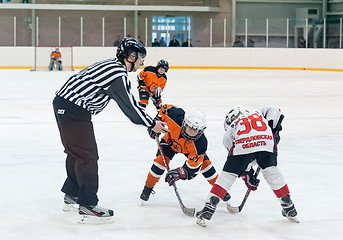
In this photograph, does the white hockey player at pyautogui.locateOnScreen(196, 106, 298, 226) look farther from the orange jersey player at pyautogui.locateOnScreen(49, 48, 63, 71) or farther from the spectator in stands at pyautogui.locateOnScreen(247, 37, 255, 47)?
the spectator in stands at pyautogui.locateOnScreen(247, 37, 255, 47)

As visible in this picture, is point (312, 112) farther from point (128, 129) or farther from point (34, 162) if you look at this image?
point (34, 162)

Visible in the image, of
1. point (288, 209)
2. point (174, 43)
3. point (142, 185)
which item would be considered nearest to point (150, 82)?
point (142, 185)

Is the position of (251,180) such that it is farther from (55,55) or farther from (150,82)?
(55,55)

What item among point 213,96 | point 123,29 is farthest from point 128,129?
point 123,29

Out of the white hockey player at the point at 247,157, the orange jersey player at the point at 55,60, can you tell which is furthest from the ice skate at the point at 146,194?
the orange jersey player at the point at 55,60

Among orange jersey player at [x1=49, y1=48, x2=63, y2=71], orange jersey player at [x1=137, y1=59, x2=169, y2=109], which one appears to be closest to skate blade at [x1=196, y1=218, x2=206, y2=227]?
orange jersey player at [x1=137, y1=59, x2=169, y2=109]

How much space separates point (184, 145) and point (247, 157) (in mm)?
406

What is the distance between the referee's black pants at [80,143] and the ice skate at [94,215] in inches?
1.4

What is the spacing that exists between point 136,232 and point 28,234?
53 centimetres

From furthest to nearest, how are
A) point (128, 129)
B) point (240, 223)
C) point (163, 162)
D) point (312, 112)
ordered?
point (312, 112) → point (128, 129) → point (163, 162) → point (240, 223)

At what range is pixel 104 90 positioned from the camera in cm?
316

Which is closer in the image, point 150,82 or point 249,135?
point 249,135

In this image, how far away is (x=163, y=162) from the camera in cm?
371

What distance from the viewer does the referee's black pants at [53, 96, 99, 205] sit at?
127 inches
